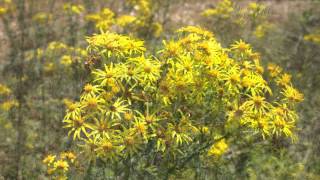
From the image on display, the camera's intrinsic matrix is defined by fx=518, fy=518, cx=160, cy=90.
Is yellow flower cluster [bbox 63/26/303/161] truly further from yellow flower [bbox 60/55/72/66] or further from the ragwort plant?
yellow flower [bbox 60/55/72/66]

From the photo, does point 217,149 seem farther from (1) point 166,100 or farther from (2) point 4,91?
(2) point 4,91

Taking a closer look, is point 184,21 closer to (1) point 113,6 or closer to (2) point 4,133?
(1) point 113,6

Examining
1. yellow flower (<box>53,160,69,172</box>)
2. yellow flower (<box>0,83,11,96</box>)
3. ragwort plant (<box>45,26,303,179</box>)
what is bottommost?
yellow flower (<box>53,160,69,172</box>)

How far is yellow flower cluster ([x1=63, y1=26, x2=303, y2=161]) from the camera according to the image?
2871 millimetres

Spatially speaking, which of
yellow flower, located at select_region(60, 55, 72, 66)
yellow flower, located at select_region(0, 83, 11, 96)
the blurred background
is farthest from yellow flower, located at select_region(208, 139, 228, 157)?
yellow flower, located at select_region(0, 83, 11, 96)

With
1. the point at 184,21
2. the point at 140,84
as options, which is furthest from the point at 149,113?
the point at 184,21

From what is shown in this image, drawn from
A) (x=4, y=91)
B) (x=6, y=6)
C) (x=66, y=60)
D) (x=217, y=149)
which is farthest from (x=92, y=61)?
(x=6, y=6)

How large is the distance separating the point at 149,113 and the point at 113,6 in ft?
16.2

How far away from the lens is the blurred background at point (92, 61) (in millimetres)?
4477

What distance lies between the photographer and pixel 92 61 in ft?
10.3

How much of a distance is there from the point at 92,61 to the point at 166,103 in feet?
1.80

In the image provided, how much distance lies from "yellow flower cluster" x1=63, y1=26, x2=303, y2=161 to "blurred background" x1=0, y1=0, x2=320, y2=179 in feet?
1.05

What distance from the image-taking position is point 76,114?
3.03 m

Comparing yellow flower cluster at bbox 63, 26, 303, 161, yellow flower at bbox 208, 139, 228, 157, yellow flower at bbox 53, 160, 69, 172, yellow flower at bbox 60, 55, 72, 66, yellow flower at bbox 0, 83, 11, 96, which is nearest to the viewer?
yellow flower cluster at bbox 63, 26, 303, 161
